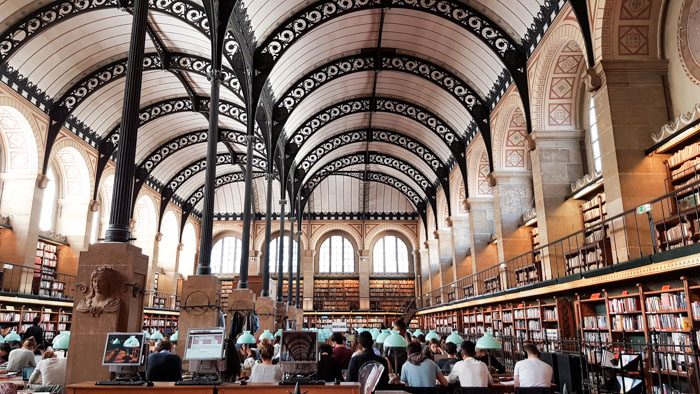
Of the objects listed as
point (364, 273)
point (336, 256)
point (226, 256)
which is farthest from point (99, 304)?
point (226, 256)

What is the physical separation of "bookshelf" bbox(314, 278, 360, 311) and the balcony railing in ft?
55.0

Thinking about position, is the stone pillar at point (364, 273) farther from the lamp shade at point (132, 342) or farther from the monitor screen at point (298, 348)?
the lamp shade at point (132, 342)

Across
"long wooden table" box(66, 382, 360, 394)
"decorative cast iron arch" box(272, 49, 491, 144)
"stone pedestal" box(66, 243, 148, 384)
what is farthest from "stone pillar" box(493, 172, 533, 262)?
"stone pedestal" box(66, 243, 148, 384)

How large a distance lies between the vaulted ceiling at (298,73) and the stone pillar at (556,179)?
230 cm

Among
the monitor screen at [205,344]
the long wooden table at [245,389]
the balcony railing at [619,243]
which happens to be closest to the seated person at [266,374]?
the monitor screen at [205,344]

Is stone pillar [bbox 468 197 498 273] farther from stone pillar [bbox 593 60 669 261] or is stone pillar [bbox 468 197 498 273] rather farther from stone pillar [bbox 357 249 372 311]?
stone pillar [bbox 357 249 372 311]

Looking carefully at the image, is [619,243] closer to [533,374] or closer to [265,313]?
[533,374]

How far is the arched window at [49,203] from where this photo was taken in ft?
62.7

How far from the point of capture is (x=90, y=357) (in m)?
5.88

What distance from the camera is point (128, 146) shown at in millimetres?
6582

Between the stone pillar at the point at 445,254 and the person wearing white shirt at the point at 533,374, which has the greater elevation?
the stone pillar at the point at 445,254

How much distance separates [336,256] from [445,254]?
10198 millimetres

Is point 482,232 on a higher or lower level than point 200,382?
higher

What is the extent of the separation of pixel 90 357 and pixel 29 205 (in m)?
12.7
